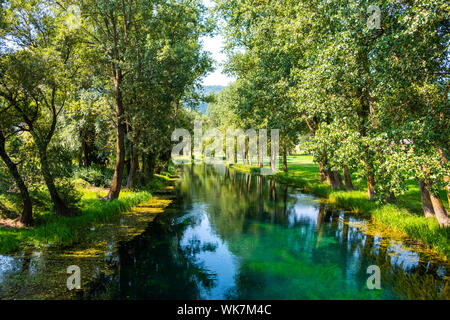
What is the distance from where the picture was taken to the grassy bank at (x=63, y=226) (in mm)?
11320

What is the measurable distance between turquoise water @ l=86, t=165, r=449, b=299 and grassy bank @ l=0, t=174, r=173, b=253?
2.66m

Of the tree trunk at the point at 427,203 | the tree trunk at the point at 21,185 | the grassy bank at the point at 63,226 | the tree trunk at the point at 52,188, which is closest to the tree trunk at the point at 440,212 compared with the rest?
the tree trunk at the point at 427,203

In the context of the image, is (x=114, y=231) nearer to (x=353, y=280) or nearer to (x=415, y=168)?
(x=353, y=280)

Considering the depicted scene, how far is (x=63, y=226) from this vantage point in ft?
42.7

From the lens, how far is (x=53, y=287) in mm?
8492

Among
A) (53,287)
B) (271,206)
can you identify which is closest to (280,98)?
(271,206)

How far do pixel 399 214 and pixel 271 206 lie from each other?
368 inches

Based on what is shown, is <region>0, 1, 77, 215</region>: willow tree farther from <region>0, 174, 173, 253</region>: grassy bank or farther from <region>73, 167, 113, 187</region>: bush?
<region>73, 167, 113, 187</region>: bush

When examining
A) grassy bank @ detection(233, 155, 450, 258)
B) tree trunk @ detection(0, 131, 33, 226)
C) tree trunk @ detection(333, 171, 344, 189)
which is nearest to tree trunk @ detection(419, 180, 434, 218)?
grassy bank @ detection(233, 155, 450, 258)

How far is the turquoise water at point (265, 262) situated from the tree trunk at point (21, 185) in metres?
4.40

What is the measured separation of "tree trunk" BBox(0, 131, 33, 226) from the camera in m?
11.6

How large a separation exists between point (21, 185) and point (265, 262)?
11.1 meters
